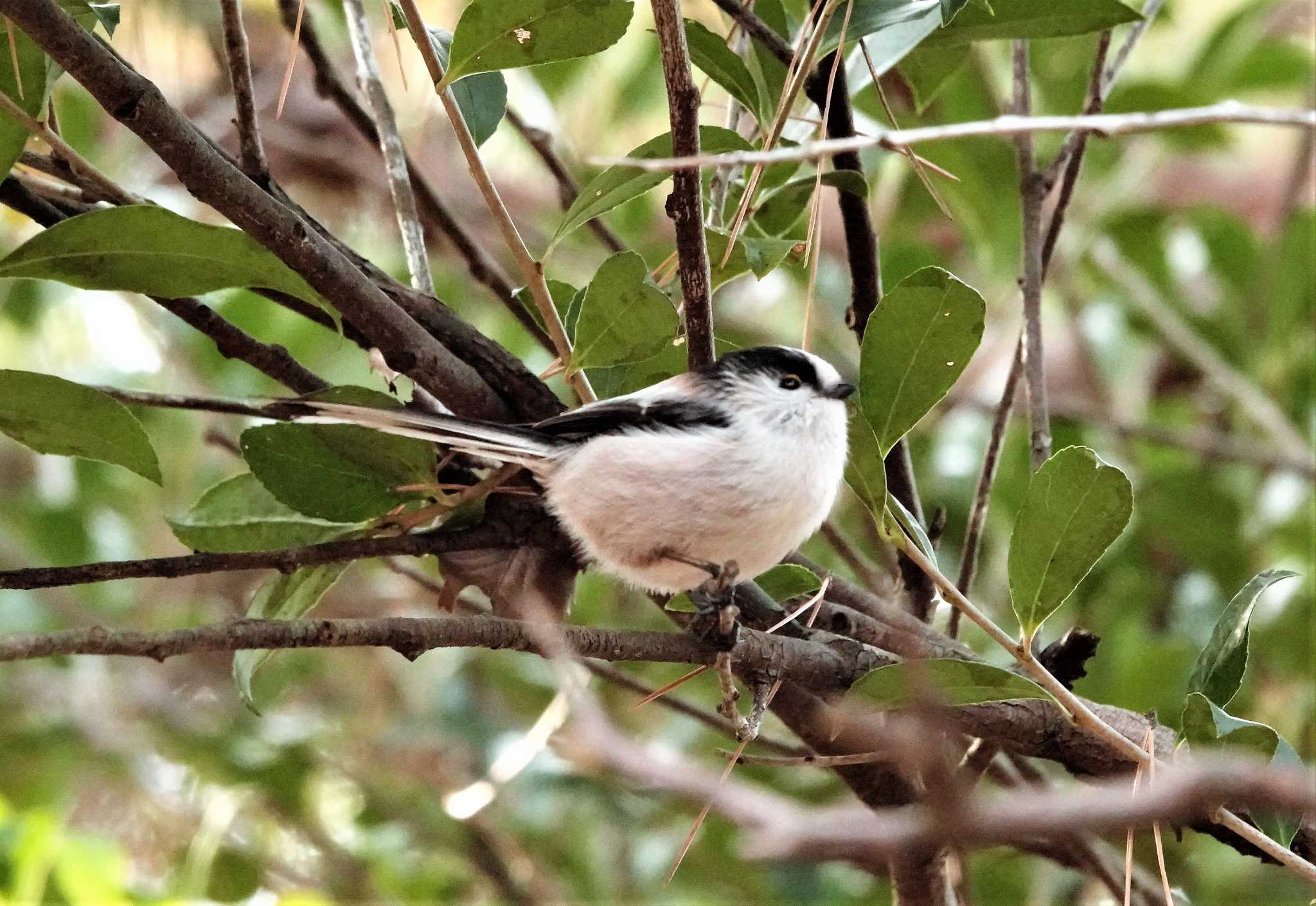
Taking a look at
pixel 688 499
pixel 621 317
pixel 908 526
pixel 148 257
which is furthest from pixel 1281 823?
pixel 148 257

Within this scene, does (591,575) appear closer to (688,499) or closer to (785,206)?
(688,499)

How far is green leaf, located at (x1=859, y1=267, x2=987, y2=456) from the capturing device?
1351 mm

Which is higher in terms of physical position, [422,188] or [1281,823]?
[422,188]

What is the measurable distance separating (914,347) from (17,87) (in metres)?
0.96

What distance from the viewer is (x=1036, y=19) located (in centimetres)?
150

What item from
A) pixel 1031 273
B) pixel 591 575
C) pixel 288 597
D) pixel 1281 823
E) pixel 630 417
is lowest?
pixel 591 575

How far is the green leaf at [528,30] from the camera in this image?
129 centimetres

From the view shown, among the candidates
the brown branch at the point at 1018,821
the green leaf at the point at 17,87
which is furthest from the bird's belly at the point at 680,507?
the brown branch at the point at 1018,821

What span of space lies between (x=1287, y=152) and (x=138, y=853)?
13.4 ft

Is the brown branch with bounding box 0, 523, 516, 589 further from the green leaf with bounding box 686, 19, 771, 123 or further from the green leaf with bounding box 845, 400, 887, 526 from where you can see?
the green leaf with bounding box 686, 19, 771, 123

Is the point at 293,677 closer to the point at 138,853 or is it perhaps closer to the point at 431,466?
the point at 138,853

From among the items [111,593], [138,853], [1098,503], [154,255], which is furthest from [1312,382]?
[138,853]

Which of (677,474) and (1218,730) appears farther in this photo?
(677,474)

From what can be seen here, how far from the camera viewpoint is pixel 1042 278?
1.80m
